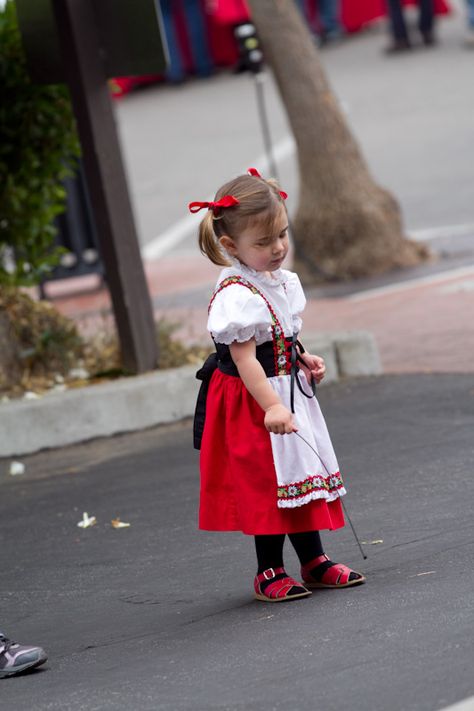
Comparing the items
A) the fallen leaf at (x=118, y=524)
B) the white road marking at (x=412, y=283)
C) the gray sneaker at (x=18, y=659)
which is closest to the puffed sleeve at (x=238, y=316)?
the gray sneaker at (x=18, y=659)

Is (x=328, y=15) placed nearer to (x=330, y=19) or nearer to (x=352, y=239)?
(x=330, y=19)

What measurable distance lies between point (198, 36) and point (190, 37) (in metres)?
0.14

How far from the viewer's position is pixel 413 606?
425cm

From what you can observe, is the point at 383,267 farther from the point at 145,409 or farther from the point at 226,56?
the point at 226,56

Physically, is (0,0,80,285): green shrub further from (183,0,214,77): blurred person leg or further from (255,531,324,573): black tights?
(183,0,214,77): blurred person leg

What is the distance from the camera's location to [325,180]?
12.2 metres

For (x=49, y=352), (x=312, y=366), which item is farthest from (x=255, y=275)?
(x=49, y=352)

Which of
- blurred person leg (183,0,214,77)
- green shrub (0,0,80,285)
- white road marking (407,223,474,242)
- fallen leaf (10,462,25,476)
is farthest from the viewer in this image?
blurred person leg (183,0,214,77)

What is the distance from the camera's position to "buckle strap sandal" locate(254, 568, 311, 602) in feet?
15.2

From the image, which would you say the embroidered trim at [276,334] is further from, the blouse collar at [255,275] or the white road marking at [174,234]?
the white road marking at [174,234]

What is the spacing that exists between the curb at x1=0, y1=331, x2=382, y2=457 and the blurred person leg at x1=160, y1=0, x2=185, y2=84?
18.4m

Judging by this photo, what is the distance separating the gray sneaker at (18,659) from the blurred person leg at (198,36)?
21970mm

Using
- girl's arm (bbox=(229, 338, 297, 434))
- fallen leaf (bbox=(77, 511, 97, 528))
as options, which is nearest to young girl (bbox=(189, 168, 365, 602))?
girl's arm (bbox=(229, 338, 297, 434))

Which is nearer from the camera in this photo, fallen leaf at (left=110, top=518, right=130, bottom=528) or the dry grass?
fallen leaf at (left=110, top=518, right=130, bottom=528)
